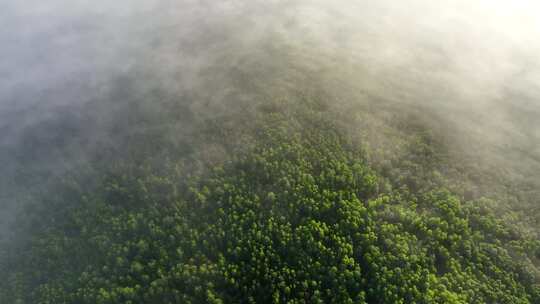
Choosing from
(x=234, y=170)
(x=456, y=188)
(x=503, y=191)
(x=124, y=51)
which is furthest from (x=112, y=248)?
(x=124, y=51)

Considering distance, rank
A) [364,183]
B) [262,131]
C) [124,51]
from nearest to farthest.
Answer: [364,183] → [262,131] → [124,51]

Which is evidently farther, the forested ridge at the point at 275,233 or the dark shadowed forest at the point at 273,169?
the dark shadowed forest at the point at 273,169

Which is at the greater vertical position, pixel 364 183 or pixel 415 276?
pixel 364 183

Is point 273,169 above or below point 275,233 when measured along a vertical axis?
above

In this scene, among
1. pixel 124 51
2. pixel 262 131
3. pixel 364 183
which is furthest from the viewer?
pixel 124 51

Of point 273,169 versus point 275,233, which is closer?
point 275,233

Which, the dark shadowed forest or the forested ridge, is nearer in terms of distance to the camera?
the forested ridge

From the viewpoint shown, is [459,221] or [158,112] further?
[158,112]

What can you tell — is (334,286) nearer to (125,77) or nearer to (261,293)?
(261,293)
